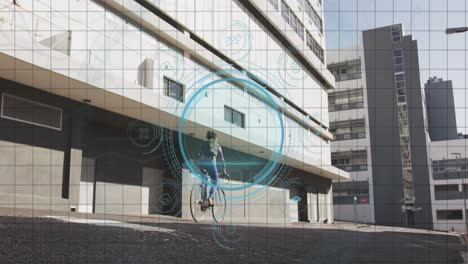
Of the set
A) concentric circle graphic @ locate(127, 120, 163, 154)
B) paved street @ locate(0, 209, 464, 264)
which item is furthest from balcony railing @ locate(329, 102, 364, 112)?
paved street @ locate(0, 209, 464, 264)

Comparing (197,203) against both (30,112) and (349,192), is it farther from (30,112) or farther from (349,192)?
(349,192)

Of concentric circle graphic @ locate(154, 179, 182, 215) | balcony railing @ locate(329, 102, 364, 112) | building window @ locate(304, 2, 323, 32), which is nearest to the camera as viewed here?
concentric circle graphic @ locate(154, 179, 182, 215)

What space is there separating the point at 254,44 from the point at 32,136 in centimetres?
1416

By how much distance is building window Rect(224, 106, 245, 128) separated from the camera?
2184 centimetres

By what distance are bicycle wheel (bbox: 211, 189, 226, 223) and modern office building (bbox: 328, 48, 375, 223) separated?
17.9 metres

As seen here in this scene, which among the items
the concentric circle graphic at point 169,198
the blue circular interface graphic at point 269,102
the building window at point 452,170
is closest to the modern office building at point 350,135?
the building window at point 452,170

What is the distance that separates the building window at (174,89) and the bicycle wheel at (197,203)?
3.70 metres

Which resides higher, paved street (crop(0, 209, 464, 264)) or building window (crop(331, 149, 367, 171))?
building window (crop(331, 149, 367, 171))

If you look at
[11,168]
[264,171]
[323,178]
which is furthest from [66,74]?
[323,178]

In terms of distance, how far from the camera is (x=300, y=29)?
35.0 metres

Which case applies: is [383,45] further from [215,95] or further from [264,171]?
[215,95]

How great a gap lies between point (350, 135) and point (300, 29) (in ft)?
37.5

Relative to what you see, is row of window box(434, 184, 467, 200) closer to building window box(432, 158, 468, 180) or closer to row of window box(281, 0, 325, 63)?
building window box(432, 158, 468, 180)

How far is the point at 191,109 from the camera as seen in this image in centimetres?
1836
